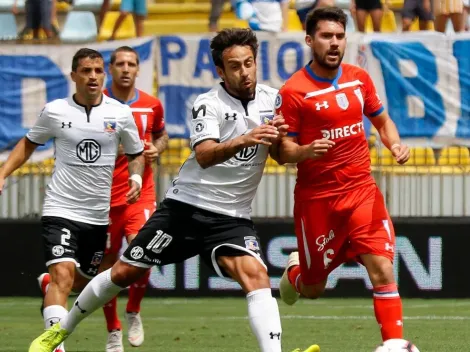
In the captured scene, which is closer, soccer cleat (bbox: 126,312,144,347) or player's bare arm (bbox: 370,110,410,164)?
player's bare arm (bbox: 370,110,410,164)

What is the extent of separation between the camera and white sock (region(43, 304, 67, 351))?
361 inches

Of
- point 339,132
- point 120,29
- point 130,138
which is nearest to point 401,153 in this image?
point 339,132

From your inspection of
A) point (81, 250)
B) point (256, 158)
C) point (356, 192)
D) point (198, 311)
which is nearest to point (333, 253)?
point (356, 192)

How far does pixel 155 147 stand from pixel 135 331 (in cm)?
165

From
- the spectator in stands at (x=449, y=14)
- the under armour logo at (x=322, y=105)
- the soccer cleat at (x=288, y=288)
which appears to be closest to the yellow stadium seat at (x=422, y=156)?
the spectator in stands at (x=449, y=14)

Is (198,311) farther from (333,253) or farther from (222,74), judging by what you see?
(222,74)

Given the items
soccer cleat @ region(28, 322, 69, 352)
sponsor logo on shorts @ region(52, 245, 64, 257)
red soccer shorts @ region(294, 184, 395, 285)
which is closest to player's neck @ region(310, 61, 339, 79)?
red soccer shorts @ region(294, 184, 395, 285)

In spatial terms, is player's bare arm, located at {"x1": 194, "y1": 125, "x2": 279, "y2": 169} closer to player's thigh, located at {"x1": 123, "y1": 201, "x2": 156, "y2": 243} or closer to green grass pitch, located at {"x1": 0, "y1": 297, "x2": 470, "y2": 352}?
green grass pitch, located at {"x1": 0, "y1": 297, "x2": 470, "y2": 352}

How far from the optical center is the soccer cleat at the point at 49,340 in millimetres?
8680

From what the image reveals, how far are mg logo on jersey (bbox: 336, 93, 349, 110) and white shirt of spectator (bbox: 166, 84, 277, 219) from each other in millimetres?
476

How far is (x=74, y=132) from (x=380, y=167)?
5.82 m

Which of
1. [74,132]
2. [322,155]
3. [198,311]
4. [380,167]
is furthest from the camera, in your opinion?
[380,167]

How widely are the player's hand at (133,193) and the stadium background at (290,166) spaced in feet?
15.6

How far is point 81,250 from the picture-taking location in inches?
393
